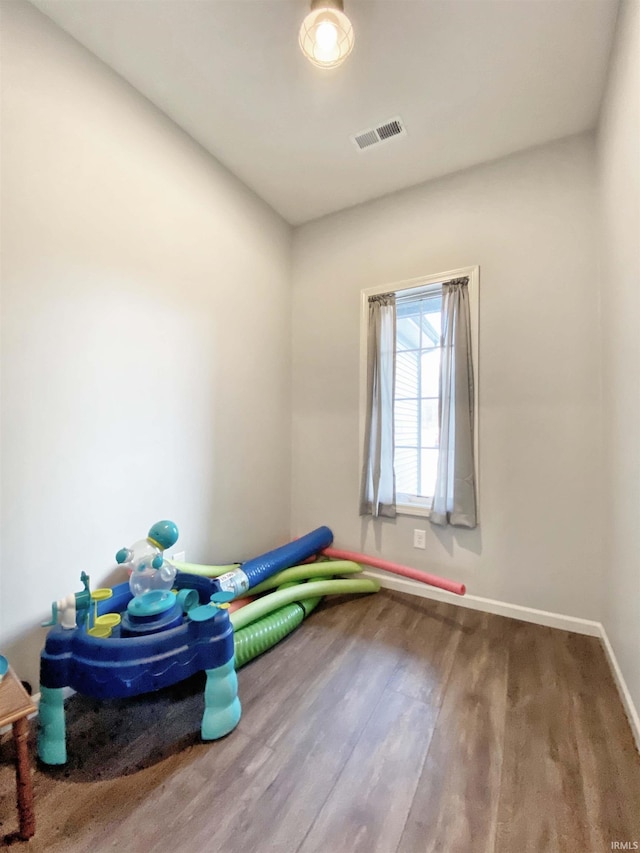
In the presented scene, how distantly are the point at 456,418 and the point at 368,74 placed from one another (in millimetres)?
1815

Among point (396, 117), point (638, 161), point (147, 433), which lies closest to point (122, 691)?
point (147, 433)

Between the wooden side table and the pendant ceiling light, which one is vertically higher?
the pendant ceiling light

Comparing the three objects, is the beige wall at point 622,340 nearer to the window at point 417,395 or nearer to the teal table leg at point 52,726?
the window at point 417,395

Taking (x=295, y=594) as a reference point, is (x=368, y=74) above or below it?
above

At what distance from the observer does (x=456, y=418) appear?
2186 mm

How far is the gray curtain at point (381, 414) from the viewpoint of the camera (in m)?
2.45

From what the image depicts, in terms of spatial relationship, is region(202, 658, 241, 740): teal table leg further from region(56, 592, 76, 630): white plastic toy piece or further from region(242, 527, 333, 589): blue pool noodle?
region(242, 527, 333, 589): blue pool noodle

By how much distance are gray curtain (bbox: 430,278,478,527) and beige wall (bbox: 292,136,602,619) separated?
87mm

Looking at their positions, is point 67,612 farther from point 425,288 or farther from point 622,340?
point 425,288

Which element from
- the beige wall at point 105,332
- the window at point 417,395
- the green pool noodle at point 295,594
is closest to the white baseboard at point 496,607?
the green pool noodle at point 295,594

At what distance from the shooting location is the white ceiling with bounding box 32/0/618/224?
1.43 m

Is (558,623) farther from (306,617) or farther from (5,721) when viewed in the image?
(5,721)

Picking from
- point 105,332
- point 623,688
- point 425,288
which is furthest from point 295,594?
point 425,288

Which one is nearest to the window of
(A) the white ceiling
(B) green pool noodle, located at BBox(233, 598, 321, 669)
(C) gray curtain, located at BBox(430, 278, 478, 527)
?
(C) gray curtain, located at BBox(430, 278, 478, 527)
